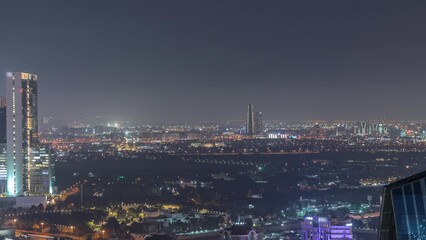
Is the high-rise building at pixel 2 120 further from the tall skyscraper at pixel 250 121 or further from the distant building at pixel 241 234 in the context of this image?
the tall skyscraper at pixel 250 121

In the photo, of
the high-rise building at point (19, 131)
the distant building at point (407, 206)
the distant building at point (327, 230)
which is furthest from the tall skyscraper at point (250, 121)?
the distant building at point (407, 206)

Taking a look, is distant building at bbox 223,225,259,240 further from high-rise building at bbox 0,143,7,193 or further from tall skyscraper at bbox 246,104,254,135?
tall skyscraper at bbox 246,104,254,135

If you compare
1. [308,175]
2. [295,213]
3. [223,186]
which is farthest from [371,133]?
[295,213]

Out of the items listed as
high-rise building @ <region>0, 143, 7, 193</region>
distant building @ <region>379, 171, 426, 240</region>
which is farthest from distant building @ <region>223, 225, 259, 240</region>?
high-rise building @ <region>0, 143, 7, 193</region>

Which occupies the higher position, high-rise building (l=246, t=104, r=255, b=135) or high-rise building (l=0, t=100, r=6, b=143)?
high-rise building (l=246, t=104, r=255, b=135)

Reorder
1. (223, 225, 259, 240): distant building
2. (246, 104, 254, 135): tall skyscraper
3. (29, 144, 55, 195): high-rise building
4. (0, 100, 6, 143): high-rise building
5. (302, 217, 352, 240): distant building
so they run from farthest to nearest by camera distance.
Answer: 1. (246, 104, 254, 135): tall skyscraper
2. (0, 100, 6, 143): high-rise building
3. (29, 144, 55, 195): high-rise building
4. (302, 217, 352, 240): distant building
5. (223, 225, 259, 240): distant building

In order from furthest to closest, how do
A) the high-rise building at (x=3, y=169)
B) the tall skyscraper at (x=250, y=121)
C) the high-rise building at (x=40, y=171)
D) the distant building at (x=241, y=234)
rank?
the tall skyscraper at (x=250, y=121) → the high-rise building at (x=40, y=171) → the high-rise building at (x=3, y=169) → the distant building at (x=241, y=234)

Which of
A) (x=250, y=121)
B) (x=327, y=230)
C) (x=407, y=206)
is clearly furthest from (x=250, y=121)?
(x=407, y=206)
